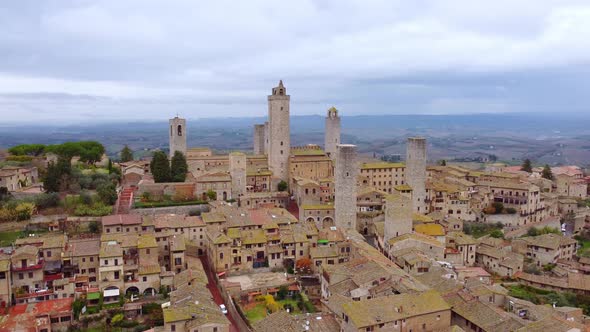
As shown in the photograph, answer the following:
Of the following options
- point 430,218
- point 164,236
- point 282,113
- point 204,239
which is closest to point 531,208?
point 430,218

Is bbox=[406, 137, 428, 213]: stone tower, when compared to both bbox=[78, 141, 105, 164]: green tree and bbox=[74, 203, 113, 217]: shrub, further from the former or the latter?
bbox=[78, 141, 105, 164]: green tree

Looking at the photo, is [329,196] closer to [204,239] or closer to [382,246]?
[382,246]

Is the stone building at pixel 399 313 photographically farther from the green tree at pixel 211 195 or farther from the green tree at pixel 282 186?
the green tree at pixel 282 186

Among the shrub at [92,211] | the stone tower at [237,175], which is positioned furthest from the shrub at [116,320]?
the stone tower at [237,175]

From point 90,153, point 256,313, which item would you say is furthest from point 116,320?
point 90,153

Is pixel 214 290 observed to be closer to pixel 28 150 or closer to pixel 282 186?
pixel 282 186
